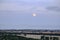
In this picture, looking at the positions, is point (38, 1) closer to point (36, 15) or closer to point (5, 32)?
point (36, 15)

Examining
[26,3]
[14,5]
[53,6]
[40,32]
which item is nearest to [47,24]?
[40,32]

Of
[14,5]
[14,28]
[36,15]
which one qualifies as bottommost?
[14,28]

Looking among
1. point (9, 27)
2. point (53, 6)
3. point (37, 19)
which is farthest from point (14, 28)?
point (53, 6)

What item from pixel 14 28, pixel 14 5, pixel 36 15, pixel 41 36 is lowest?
pixel 41 36

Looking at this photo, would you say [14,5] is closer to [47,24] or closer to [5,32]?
[5,32]

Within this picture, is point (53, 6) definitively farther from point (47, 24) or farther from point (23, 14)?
point (23, 14)

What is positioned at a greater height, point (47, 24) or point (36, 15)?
point (36, 15)

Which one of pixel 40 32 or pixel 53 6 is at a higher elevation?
pixel 53 6
